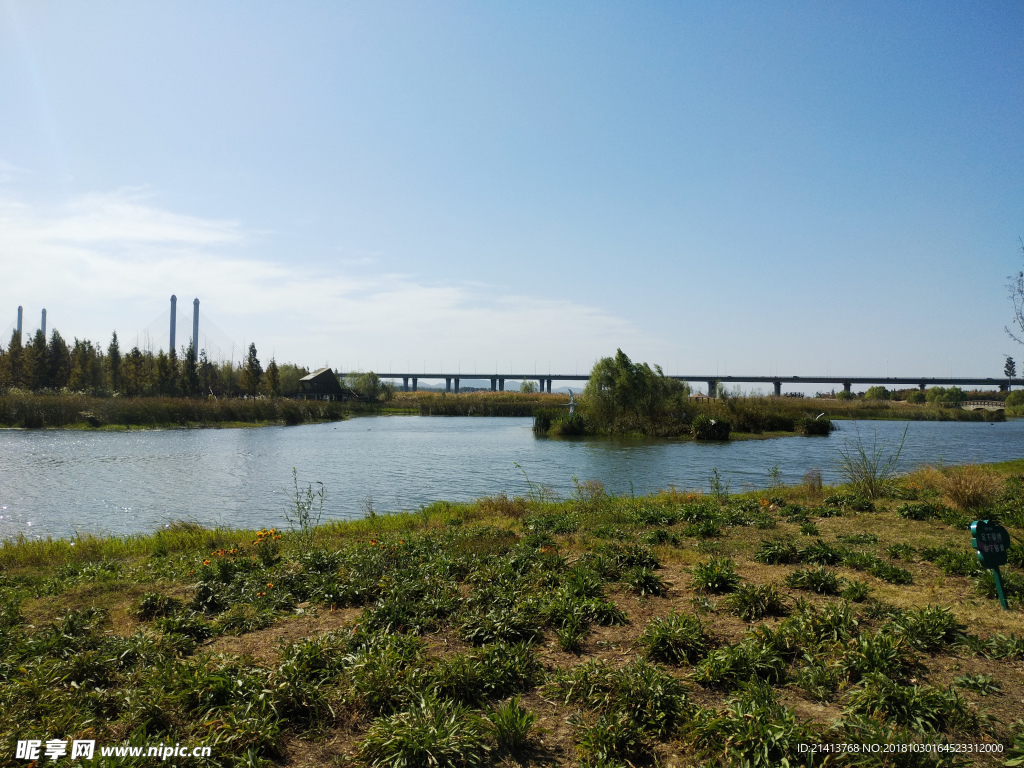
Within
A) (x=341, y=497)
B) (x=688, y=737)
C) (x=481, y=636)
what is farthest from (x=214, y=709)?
(x=341, y=497)

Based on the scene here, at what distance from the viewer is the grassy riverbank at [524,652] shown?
3.97 m

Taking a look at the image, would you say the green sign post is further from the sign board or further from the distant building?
the distant building

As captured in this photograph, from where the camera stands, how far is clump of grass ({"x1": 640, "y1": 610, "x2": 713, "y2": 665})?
5.09 m

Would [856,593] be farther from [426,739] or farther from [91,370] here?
[91,370]

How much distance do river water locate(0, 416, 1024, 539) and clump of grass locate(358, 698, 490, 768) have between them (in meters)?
11.1

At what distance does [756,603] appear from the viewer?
6000 millimetres

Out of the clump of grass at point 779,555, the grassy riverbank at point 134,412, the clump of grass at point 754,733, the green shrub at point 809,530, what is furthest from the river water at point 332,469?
the clump of grass at point 754,733

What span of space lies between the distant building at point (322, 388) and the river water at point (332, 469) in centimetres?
5236

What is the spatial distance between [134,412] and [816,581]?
187 ft

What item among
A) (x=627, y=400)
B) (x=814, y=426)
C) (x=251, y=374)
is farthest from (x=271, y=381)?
(x=814, y=426)

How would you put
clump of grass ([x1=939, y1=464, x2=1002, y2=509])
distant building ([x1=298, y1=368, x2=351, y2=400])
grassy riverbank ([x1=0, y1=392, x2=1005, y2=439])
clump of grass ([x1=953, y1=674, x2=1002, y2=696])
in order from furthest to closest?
distant building ([x1=298, y1=368, x2=351, y2=400])
grassy riverbank ([x1=0, y1=392, x2=1005, y2=439])
clump of grass ([x1=939, y1=464, x2=1002, y2=509])
clump of grass ([x1=953, y1=674, x2=1002, y2=696])

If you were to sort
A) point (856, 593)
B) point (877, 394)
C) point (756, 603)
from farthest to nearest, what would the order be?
point (877, 394) < point (856, 593) < point (756, 603)

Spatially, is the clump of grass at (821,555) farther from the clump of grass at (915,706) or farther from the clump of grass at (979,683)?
the clump of grass at (915,706)

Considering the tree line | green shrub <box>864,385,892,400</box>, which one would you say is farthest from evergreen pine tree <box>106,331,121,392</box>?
green shrub <box>864,385,892,400</box>
